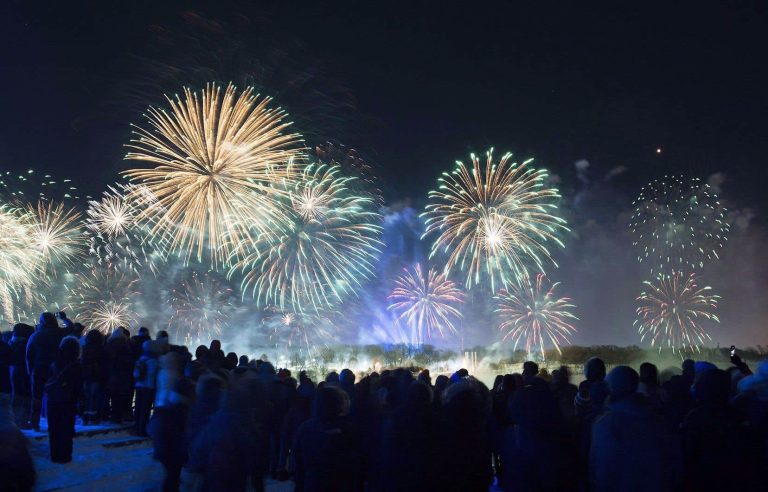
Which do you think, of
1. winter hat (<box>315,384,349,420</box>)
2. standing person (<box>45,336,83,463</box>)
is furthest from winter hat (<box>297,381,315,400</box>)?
winter hat (<box>315,384,349,420</box>)

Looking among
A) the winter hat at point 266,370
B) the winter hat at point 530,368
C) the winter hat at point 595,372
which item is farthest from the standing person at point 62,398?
the winter hat at point 595,372

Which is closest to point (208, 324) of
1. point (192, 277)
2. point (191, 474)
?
point (192, 277)

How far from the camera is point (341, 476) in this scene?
5438 millimetres

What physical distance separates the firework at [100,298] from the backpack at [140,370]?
42873mm

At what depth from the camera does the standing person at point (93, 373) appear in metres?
10.9

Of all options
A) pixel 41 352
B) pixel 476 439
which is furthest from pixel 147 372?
pixel 476 439

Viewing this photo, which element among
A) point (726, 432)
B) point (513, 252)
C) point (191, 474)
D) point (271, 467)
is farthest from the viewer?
point (513, 252)

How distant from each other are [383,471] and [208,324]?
61.8 m

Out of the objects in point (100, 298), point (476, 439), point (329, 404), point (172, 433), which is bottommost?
point (172, 433)

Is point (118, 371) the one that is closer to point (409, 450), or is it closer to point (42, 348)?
point (42, 348)

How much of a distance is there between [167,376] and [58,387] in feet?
7.87

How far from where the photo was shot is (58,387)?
29.1 feet

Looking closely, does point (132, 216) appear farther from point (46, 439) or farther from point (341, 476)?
point (341, 476)

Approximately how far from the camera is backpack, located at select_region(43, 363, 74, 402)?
884cm
